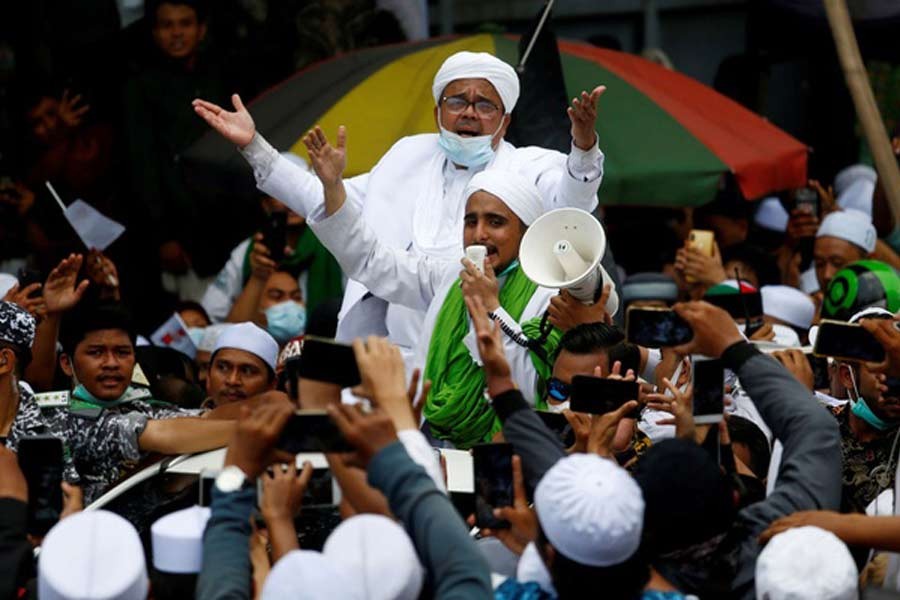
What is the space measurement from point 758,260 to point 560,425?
13.9ft

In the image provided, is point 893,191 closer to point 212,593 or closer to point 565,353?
point 565,353

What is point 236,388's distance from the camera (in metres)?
7.14

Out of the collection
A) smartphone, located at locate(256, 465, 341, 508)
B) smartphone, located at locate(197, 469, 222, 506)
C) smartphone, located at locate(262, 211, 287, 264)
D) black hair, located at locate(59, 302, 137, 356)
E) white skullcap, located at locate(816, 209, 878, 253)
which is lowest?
white skullcap, located at locate(816, 209, 878, 253)

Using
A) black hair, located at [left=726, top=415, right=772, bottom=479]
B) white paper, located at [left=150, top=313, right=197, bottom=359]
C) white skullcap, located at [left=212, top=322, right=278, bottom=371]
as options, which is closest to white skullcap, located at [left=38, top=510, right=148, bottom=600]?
black hair, located at [left=726, top=415, right=772, bottom=479]

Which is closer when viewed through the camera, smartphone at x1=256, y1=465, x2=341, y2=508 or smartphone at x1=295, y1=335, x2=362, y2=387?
smartphone at x1=295, y1=335, x2=362, y2=387

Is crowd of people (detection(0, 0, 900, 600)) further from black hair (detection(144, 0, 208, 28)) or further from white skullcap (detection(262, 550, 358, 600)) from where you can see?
black hair (detection(144, 0, 208, 28))

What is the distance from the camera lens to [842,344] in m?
4.77

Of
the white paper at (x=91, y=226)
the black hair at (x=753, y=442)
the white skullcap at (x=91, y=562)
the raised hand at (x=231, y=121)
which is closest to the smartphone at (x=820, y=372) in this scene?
the black hair at (x=753, y=442)

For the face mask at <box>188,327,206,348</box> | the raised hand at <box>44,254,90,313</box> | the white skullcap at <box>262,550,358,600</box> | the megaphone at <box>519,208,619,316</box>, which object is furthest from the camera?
the face mask at <box>188,327,206,348</box>

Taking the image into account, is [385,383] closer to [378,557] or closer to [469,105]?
[378,557]

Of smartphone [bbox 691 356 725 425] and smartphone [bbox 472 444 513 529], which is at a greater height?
smartphone [bbox 691 356 725 425]

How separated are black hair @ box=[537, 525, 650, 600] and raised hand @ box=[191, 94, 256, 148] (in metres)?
3.01

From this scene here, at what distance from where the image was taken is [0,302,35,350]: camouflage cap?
6.50 m

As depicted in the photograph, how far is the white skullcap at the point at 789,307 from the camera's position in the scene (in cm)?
866
